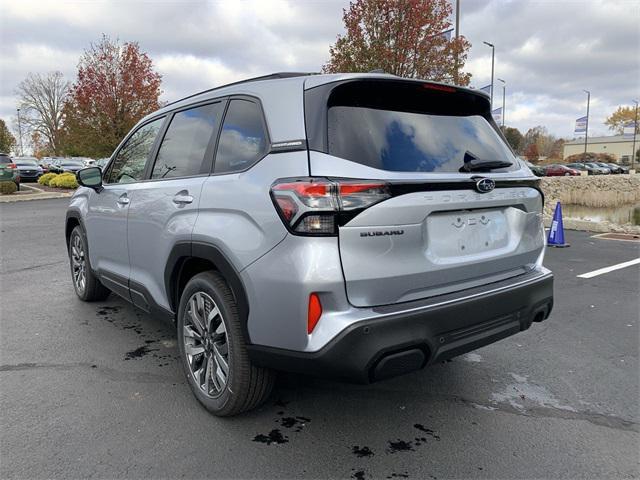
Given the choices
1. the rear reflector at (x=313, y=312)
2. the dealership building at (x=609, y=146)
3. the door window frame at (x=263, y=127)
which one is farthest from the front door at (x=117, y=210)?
the dealership building at (x=609, y=146)

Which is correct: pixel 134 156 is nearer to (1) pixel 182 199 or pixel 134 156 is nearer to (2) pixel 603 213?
(1) pixel 182 199

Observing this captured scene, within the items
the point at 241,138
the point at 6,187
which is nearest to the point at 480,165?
the point at 241,138

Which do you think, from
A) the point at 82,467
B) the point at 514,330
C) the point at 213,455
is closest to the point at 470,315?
the point at 514,330

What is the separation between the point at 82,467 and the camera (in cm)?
243

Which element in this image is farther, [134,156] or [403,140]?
[134,156]

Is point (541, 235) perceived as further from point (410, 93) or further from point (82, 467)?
point (82, 467)

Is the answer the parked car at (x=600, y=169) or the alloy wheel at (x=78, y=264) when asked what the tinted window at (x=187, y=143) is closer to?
the alloy wheel at (x=78, y=264)

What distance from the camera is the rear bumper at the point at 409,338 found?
7.34ft

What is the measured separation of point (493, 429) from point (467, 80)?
50.6 ft

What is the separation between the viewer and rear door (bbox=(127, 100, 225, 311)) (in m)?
3.07

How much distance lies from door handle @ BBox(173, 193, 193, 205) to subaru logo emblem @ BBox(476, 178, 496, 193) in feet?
5.43

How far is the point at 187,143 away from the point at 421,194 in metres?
1.74

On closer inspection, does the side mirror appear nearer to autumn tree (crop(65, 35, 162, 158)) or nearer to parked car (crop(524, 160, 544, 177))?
parked car (crop(524, 160, 544, 177))

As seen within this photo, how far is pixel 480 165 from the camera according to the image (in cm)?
281
